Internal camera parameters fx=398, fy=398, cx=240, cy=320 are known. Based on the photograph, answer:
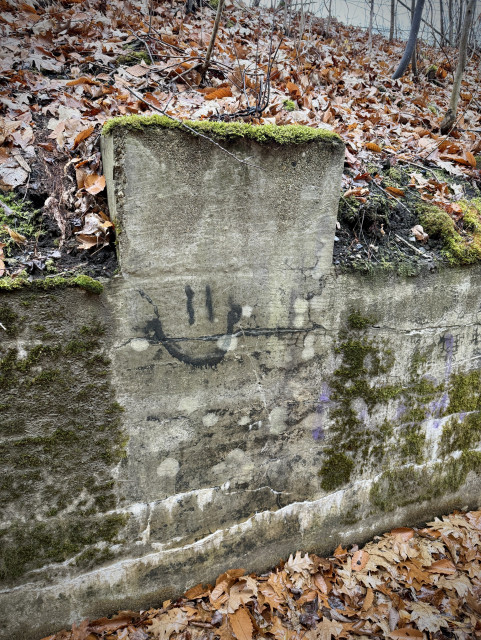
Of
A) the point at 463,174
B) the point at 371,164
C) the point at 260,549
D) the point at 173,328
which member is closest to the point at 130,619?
the point at 260,549

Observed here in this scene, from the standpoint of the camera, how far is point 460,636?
84.3 inches

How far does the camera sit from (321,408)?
231cm

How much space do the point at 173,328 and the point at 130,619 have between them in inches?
62.0

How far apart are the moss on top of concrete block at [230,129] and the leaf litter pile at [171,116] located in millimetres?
169

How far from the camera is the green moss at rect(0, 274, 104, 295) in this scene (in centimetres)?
160

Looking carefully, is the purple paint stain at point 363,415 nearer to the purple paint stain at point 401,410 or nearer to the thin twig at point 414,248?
the purple paint stain at point 401,410

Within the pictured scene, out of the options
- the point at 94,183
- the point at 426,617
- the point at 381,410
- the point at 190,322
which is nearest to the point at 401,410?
the point at 381,410

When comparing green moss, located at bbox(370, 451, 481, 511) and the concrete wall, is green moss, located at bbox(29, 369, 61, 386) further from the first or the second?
green moss, located at bbox(370, 451, 481, 511)

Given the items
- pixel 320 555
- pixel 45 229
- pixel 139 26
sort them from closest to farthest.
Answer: pixel 45 229
pixel 320 555
pixel 139 26

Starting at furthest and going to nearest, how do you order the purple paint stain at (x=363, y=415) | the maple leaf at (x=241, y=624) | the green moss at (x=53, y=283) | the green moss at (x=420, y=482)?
the green moss at (x=420, y=482), the purple paint stain at (x=363, y=415), the maple leaf at (x=241, y=624), the green moss at (x=53, y=283)

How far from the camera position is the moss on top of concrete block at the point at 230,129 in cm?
166

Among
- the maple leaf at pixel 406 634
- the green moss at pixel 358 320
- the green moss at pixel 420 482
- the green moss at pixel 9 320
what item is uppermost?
the green moss at pixel 9 320

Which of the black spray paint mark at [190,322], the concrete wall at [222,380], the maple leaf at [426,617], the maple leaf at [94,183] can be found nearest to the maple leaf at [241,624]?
the concrete wall at [222,380]

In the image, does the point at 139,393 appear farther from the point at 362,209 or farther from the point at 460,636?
the point at 460,636
